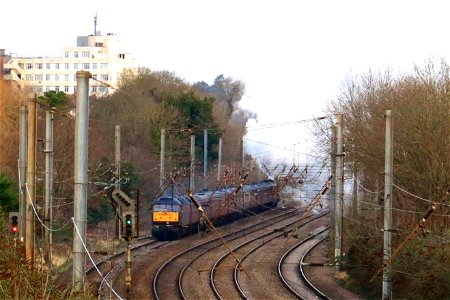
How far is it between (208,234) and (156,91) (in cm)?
1945

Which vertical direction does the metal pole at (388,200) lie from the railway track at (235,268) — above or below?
above

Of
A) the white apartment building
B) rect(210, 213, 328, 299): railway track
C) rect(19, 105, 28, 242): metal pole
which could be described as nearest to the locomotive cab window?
rect(210, 213, 328, 299): railway track

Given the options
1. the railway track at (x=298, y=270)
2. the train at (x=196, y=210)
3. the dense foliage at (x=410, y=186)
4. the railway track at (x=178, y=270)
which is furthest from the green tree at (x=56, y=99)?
the dense foliage at (x=410, y=186)

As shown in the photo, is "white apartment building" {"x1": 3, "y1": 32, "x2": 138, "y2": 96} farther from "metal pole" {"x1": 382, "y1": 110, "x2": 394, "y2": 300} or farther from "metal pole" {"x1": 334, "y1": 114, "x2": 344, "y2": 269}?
"metal pole" {"x1": 382, "y1": 110, "x2": 394, "y2": 300}

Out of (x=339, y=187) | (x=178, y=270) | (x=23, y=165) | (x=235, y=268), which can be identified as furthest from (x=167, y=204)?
(x=23, y=165)

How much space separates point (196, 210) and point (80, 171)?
2743 cm

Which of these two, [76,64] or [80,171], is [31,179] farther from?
[76,64]

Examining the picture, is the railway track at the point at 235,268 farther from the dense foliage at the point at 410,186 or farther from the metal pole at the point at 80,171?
the metal pole at the point at 80,171

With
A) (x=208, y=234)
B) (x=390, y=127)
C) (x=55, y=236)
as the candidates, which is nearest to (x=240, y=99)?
(x=208, y=234)

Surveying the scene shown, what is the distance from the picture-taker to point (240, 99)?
110m

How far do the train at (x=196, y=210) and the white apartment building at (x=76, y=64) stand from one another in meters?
61.8

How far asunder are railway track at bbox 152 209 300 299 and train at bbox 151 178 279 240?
153cm

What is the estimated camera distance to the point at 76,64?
4636 inches

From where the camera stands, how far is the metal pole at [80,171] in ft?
54.9
